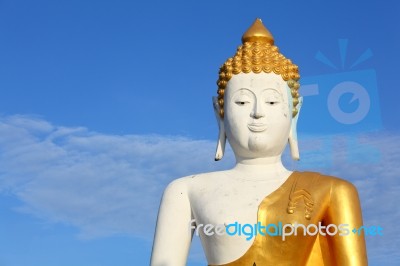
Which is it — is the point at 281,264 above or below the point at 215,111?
below

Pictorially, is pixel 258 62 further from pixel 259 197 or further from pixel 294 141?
pixel 259 197

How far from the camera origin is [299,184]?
6.71m

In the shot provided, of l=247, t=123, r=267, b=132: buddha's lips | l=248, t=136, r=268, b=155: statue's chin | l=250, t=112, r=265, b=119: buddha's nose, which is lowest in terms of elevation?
l=248, t=136, r=268, b=155: statue's chin

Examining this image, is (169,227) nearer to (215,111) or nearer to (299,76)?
(215,111)

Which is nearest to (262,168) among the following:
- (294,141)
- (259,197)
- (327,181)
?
(259,197)

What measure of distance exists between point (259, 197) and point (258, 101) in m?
0.88

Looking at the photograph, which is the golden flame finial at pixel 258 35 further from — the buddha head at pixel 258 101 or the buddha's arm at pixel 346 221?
the buddha's arm at pixel 346 221

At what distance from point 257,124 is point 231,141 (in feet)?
1.17

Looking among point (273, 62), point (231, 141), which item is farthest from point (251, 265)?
point (273, 62)

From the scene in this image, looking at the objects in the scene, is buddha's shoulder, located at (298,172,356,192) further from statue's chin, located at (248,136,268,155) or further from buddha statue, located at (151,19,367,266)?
statue's chin, located at (248,136,268,155)

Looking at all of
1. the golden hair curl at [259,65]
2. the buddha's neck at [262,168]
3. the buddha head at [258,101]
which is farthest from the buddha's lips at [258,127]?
the golden hair curl at [259,65]

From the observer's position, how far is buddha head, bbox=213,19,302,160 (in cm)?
683

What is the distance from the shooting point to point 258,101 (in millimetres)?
6828

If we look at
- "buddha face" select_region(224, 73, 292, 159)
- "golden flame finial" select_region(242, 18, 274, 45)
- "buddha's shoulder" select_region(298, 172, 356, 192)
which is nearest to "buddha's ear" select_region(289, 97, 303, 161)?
"buddha face" select_region(224, 73, 292, 159)
